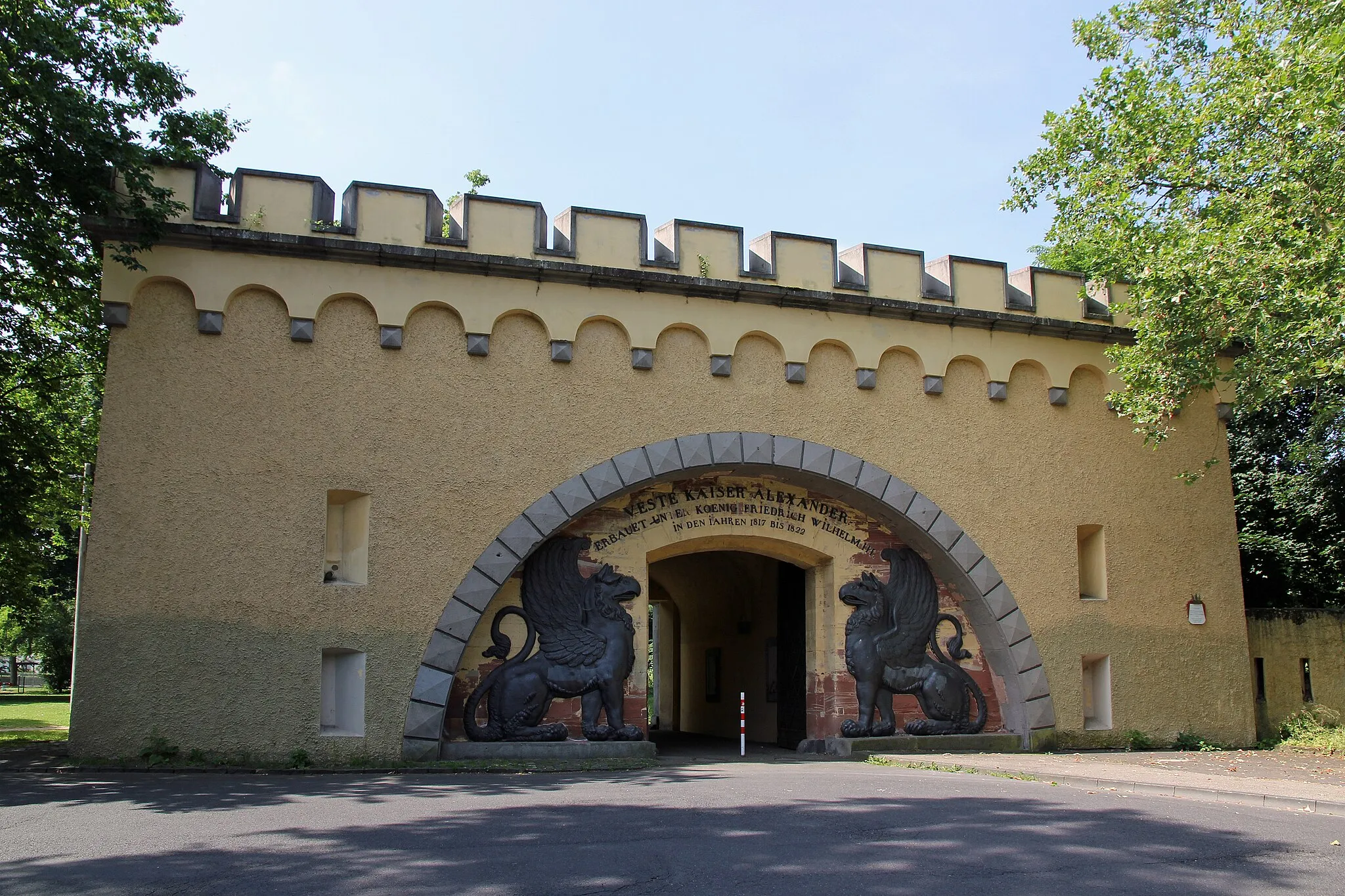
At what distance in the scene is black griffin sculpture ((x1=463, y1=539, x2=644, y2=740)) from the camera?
12.7m

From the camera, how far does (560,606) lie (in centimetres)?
1318

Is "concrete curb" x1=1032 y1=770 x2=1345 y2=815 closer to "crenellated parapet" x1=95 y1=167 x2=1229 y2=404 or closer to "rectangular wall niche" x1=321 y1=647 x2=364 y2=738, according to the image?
"crenellated parapet" x1=95 y1=167 x2=1229 y2=404

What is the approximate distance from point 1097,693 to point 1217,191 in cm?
647

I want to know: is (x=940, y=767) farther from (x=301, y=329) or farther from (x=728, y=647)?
(x=301, y=329)

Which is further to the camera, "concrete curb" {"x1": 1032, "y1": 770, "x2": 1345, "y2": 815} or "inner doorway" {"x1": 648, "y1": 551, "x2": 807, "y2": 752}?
"inner doorway" {"x1": 648, "y1": 551, "x2": 807, "y2": 752}

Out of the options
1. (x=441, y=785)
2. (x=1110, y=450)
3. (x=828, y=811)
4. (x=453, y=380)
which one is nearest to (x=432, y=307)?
(x=453, y=380)

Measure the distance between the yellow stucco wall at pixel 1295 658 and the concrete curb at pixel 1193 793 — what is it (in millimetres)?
6597

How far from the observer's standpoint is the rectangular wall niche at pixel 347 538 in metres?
12.4

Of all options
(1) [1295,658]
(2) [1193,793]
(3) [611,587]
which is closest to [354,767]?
(3) [611,587]

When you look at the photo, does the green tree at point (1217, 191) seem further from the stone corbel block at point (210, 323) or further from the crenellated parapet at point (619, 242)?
the stone corbel block at point (210, 323)

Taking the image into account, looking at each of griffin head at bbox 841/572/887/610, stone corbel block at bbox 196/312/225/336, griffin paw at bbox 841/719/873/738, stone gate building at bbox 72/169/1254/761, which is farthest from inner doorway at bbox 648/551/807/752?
stone corbel block at bbox 196/312/225/336

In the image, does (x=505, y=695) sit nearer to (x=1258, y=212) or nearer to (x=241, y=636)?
(x=241, y=636)

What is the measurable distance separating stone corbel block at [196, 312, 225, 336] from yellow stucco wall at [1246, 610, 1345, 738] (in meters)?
13.9

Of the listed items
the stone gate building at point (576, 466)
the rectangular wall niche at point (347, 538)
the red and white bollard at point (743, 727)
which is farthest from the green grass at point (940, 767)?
the rectangular wall niche at point (347, 538)
